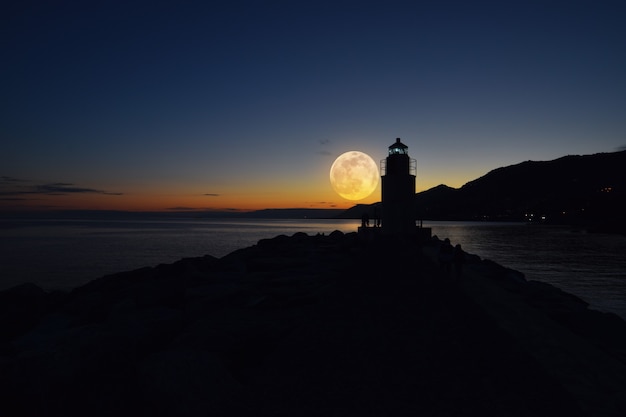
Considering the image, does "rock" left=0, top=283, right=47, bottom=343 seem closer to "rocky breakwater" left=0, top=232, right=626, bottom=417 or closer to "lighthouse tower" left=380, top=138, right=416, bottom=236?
"rocky breakwater" left=0, top=232, right=626, bottom=417

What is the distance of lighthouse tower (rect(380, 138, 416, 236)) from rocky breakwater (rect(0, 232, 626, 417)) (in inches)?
594

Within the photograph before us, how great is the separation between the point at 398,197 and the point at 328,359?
70.1ft

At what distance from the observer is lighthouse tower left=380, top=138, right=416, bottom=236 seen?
87.2 ft

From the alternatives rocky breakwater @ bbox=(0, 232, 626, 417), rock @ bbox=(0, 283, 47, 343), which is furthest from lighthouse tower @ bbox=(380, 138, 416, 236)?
rock @ bbox=(0, 283, 47, 343)

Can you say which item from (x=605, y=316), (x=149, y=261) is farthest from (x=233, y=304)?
(x=149, y=261)

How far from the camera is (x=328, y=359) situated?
20.2 ft

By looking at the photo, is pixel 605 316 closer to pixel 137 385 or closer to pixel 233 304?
pixel 233 304

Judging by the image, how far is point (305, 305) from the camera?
999cm

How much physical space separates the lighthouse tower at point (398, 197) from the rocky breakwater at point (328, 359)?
15095mm

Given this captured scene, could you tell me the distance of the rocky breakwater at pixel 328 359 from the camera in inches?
195

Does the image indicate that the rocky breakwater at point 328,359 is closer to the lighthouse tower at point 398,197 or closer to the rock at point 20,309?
the rock at point 20,309

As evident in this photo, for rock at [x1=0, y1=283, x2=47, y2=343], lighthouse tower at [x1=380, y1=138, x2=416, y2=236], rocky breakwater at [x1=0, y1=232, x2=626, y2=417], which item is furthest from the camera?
lighthouse tower at [x1=380, y1=138, x2=416, y2=236]

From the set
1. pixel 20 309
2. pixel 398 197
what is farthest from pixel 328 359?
pixel 398 197

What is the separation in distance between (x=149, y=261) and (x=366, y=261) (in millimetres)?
30357
